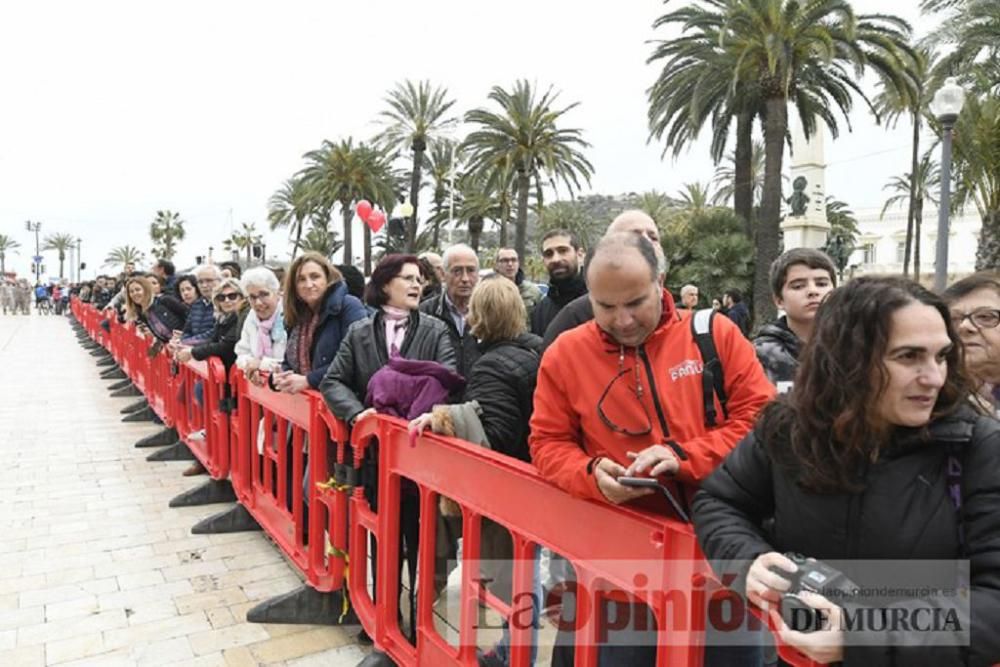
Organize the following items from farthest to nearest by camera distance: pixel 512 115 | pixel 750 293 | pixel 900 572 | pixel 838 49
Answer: pixel 512 115 < pixel 750 293 < pixel 838 49 < pixel 900 572

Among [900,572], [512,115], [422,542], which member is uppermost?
[512,115]

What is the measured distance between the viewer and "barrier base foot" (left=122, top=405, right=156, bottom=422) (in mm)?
8625

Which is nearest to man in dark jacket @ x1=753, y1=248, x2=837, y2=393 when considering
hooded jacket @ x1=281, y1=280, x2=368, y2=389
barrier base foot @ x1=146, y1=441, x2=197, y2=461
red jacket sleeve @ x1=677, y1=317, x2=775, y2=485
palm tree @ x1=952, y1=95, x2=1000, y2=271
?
red jacket sleeve @ x1=677, y1=317, x2=775, y2=485

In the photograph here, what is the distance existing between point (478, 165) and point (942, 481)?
85.2 ft

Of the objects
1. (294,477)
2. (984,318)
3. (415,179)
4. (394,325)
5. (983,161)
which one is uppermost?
(415,179)

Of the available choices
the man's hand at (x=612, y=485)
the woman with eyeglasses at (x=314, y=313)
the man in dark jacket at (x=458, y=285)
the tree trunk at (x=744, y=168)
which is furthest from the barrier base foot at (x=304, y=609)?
the tree trunk at (x=744, y=168)

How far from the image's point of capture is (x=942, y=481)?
4.29ft

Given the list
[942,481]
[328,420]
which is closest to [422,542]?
[328,420]

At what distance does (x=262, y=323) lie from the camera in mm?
4676

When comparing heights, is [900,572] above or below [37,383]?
above

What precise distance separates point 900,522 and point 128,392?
38.0ft

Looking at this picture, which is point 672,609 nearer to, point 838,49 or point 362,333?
point 362,333

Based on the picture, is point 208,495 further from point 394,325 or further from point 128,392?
point 128,392

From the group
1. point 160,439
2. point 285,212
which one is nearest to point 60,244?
point 285,212
